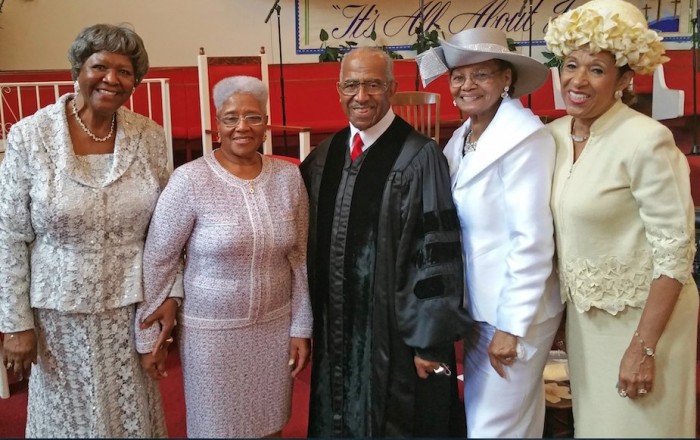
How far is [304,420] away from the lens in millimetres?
2729

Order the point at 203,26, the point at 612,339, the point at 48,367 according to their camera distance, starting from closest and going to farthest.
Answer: the point at 612,339, the point at 48,367, the point at 203,26

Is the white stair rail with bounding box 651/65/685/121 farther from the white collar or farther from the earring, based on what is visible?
the white collar

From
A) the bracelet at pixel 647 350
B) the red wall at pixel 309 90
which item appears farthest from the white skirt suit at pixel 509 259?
the red wall at pixel 309 90

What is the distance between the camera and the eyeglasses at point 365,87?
1888mm

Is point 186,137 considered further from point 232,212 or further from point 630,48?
point 630,48

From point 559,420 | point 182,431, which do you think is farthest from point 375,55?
point 182,431


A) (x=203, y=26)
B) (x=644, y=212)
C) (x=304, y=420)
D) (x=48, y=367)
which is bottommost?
(x=304, y=420)

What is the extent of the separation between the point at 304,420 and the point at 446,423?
92cm

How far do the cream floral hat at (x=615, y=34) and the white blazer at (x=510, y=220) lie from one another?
232mm

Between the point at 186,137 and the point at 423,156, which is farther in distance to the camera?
the point at 186,137

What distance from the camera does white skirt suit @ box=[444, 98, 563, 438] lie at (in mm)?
1692

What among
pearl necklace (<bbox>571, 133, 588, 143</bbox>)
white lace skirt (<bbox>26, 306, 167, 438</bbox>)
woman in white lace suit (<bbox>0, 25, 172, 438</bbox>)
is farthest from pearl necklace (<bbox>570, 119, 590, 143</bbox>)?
white lace skirt (<bbox>26, 306, 167, 438</bbox>)

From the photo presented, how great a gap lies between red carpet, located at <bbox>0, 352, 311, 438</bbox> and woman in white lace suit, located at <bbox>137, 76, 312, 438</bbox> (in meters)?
0.70

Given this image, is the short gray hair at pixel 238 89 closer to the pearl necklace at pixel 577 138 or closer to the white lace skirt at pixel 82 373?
the white lace skirt at pixel 82 373
